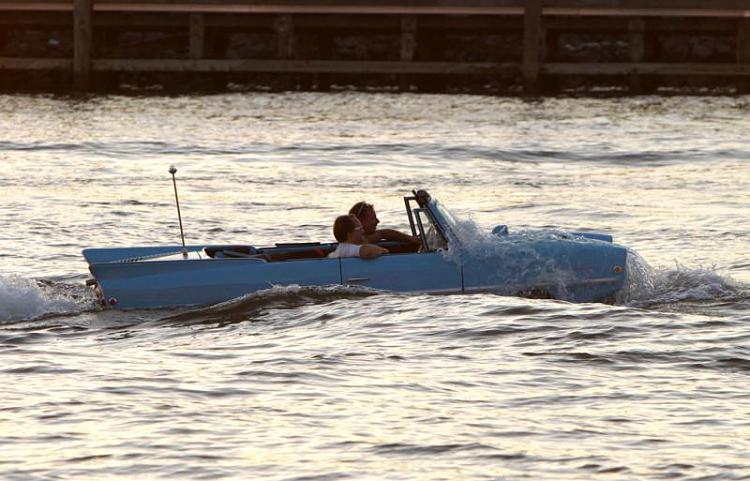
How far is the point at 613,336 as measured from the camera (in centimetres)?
1302

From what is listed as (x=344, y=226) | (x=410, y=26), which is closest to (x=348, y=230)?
(x=344, y=226)

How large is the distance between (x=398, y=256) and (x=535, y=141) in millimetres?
20096

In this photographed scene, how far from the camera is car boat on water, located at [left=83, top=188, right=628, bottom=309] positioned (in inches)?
552

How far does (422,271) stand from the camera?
46.2 ft

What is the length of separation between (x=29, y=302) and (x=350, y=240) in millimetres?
2989

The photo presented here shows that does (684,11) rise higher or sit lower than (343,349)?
higher

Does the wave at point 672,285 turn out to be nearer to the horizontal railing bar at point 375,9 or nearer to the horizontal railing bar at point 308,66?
the horizontal railing bar at point 308,66

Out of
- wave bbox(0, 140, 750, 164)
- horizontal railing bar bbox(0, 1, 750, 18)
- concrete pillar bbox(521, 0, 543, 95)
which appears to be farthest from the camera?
horizontal railing bar bbox(0, 1, 750, 18)

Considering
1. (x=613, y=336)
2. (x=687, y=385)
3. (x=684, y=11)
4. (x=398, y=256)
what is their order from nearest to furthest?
1. (x=687, y=385)
2. (x=613, y=336)
3. (x=398, y=256)
4. (x=684, y=11)

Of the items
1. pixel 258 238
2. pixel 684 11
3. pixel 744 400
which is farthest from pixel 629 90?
pixel 744 400

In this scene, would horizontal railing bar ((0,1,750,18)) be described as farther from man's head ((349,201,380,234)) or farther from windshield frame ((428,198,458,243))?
windshield frame ((428,198,458,243))

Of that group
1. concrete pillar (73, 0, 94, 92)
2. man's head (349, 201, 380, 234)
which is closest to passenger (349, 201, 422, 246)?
man's head (349, 201, 380, 234)

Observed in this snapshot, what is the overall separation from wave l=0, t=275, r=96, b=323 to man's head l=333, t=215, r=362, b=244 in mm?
2359

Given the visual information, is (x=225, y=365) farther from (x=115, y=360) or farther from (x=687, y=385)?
(x=687, y=385)
